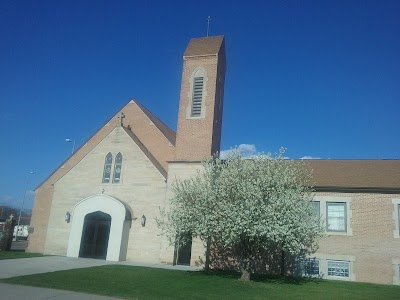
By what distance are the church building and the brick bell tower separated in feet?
0.22

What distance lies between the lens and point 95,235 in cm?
2500

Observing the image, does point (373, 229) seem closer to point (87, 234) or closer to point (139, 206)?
point (139, 206)

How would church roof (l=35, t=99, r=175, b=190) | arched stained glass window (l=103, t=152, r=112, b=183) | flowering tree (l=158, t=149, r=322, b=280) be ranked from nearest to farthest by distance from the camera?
flowering tree (l=158, t=149, r=322, b=280) < arched stained glass window (l=103, t=152, r=112, b=183) < church roof (l=35, t=99, r=175, b=190)

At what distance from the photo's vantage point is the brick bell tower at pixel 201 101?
958 inches

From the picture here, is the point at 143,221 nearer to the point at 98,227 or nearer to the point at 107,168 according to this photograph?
the point at 98,227

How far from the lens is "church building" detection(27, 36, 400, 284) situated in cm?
2075

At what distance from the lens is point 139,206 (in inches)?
979

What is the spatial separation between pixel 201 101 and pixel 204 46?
433 cm

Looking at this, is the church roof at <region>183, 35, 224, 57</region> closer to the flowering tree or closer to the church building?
the church building

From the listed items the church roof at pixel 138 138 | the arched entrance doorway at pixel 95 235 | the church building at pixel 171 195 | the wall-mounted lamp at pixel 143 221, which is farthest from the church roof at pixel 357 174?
the arched entrance doorway at pixel 95 235

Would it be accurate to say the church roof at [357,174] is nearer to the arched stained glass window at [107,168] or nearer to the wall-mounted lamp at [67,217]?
the arched stained glass window at [107,168]

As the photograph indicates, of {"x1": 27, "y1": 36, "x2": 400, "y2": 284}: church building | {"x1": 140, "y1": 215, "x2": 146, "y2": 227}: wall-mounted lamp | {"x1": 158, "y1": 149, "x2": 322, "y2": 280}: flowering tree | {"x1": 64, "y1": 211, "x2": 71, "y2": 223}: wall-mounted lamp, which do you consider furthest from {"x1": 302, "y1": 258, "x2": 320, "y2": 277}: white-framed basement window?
{"x1": 64, "y1": 211, "x2": 71, "y2": 223}: wall-mounted lamp

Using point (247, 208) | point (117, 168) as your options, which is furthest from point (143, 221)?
point (247, 208)

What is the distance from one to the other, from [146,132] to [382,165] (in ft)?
57.5
